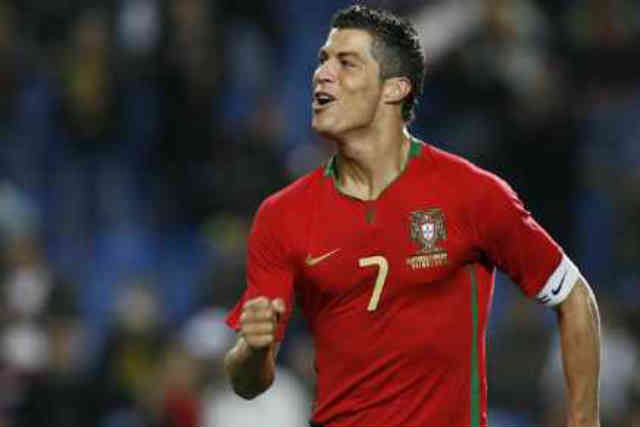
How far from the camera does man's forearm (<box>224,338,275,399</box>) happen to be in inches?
188

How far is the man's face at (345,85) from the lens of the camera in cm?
511

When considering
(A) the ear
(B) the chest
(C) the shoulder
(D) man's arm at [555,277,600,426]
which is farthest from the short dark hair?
(D) man's arm at [555,277,600,426]

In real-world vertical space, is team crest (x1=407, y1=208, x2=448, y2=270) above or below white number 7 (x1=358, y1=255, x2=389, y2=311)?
above

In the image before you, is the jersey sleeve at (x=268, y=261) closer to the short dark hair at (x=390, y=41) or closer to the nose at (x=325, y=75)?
the nose at (x=325, y=75)

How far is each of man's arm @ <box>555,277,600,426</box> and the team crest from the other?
413 millimetres

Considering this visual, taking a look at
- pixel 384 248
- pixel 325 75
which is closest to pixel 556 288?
pixel 384 248

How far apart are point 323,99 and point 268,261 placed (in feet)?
1.88

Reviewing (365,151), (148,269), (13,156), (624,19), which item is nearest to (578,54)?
(624,19)

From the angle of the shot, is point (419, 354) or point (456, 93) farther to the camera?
point (456, 93)

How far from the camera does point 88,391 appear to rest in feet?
30.3

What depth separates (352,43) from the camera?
17.1 ft

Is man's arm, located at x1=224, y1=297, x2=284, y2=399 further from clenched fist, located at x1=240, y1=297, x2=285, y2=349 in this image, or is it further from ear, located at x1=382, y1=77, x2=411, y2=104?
ear, located at x1=382, y1=77, x2=411, y2=104

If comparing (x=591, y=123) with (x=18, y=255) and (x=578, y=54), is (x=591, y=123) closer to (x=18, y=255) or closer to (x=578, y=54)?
(x=578, y=54)

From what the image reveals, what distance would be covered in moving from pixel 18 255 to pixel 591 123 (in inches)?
153
